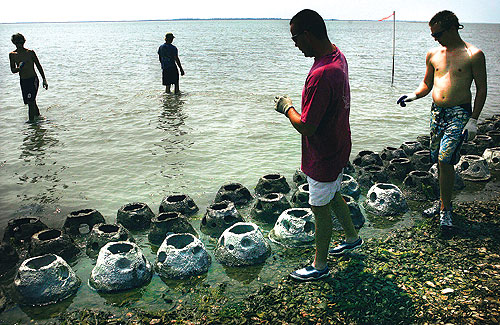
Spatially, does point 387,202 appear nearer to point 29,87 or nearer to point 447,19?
point 447,19

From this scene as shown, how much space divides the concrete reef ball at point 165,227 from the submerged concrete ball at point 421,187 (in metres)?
3.81

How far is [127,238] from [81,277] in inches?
30.2

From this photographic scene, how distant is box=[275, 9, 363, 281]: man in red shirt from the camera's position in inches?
156

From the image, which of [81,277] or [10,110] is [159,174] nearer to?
[81,277]

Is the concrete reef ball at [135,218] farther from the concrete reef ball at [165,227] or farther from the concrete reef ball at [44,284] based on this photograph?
the concrete reef ball at [44,284]

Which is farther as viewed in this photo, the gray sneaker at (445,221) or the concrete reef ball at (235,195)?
A: the concrete reef ball at (235,195)

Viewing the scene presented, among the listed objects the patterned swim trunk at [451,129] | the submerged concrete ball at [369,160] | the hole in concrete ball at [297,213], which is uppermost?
the patterned swim trunk at [451,129]

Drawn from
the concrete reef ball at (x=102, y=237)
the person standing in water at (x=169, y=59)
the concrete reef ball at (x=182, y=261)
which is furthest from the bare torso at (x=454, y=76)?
the person standing in water at (x=169, y=59)

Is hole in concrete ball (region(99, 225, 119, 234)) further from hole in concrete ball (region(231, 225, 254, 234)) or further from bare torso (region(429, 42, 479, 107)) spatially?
bare torso (region(429, 42, 479, 107))

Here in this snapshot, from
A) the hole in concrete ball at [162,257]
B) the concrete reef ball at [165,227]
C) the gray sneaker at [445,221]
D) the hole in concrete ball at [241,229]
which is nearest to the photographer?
the hole in concrete ball at [162,257]

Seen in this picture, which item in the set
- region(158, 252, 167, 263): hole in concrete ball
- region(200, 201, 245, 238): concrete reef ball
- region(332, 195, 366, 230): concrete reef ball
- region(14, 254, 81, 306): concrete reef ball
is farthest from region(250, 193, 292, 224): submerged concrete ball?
region(14, 254, 81, 306): concrete reef ball

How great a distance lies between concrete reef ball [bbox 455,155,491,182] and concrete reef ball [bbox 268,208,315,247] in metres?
3.87

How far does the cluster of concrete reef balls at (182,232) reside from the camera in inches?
193

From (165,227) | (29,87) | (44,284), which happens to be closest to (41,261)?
(44,284)
